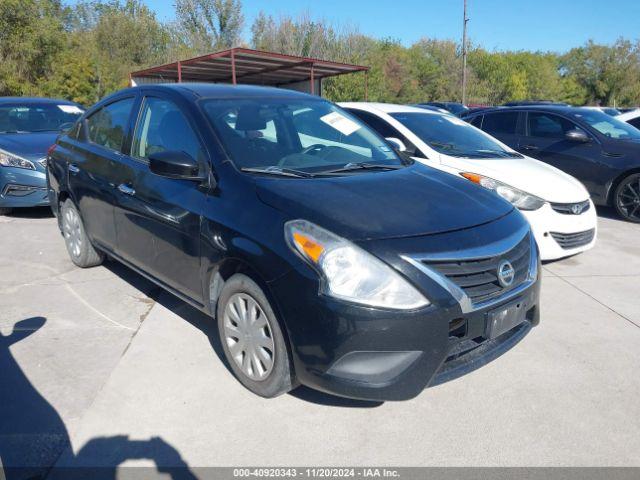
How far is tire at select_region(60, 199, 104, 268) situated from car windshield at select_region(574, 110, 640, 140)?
6752 mm

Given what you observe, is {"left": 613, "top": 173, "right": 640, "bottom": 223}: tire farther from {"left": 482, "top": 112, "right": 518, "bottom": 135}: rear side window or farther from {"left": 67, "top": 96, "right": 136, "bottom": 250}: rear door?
{"left": 67, "top": 96, "right": 136, "bottom": 250}: rear door

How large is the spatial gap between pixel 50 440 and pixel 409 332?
183cm

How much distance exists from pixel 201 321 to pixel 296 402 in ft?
4.24

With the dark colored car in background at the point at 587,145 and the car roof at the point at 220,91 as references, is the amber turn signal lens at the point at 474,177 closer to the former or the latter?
the car roof at the point at 220,91

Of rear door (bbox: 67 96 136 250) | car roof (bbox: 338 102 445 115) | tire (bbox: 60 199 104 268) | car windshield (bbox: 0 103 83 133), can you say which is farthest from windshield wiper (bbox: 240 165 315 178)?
car windshield (bbox: 0 103 83 133)

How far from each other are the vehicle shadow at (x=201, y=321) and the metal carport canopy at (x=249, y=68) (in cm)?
1007

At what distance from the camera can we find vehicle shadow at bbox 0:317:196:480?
2.38m

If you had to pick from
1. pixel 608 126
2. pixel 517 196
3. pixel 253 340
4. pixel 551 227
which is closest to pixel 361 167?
pixel 253 340

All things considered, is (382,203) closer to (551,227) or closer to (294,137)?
(294,137)

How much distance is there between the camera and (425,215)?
274 cm

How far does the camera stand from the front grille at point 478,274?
8.20 ft

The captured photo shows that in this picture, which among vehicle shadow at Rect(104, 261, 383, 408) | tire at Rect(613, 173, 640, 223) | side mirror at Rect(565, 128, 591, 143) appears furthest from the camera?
side mirror at Rect(565, 128, 591, 143)

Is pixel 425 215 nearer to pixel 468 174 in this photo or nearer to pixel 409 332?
pixel 409 332

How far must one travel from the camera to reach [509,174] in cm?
520
